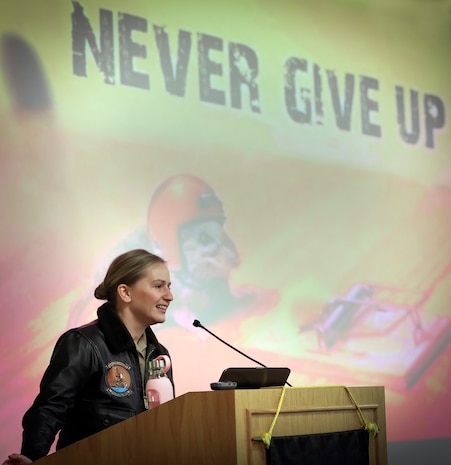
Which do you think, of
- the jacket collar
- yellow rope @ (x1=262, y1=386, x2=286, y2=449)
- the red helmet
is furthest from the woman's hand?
the red helmet

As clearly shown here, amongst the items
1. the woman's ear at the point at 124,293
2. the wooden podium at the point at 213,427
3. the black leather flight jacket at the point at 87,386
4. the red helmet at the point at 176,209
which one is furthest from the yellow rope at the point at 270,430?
the red helmet at the point at 176,209

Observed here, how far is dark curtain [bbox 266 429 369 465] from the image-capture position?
Result: 8.20 feet

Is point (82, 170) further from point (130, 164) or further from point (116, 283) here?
point (116, 283)

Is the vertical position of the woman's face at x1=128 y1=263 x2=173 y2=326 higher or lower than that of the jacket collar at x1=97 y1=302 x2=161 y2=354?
higher

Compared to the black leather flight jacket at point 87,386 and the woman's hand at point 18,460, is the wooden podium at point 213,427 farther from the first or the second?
the black leather flight jacket at point 87,386

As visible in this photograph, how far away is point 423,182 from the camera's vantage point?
18.4ft

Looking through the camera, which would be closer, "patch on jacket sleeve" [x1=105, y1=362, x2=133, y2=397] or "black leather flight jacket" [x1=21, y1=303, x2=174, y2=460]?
"black leather flight jacket" [x1=21, y1=303, x2=174, y2=460]

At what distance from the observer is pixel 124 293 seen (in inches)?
129

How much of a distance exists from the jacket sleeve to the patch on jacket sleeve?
5 centimetres

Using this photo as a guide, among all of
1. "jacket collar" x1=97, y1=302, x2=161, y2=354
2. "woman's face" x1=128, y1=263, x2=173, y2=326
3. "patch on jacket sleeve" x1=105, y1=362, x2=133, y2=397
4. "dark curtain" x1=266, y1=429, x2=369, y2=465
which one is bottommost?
"dark curtain" x1=266, y1=429, x2=369, y2=465

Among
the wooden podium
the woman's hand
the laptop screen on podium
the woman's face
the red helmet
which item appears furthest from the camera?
the red helmet

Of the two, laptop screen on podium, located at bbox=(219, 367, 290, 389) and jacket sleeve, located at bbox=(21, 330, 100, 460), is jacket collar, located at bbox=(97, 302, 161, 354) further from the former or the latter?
laptop screen on podium, located at bbox=(219, 367, 290, 389)

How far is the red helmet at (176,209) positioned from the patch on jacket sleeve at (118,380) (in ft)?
4.62

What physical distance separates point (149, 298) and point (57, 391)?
0.48 metres
